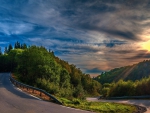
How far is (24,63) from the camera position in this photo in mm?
44406

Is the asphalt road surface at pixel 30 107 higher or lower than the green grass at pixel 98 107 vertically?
higher

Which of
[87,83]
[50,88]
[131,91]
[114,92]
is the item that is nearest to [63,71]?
[114,92]

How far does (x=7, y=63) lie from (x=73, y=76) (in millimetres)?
43540

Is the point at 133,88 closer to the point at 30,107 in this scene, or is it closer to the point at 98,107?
the point at 98,107

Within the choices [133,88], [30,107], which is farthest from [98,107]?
[133,88]

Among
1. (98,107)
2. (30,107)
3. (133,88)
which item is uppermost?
(30,107)

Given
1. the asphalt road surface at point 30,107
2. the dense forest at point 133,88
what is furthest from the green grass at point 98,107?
the dense forest at point 133,88

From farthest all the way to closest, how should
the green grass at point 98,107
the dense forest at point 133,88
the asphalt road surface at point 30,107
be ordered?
1. the dense forest at point 133,88
2. the green grass at point 98,107
3. the asphalt road surface at point 30,107

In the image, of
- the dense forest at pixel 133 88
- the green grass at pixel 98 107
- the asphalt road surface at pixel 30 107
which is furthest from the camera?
the dense forest at pixel 133 88

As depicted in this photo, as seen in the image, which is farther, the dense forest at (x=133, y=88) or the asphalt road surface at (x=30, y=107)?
the dense forest at (x=133, y=88)

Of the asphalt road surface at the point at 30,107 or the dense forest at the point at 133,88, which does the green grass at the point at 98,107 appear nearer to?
the asphalt road surface at the point at 30,107

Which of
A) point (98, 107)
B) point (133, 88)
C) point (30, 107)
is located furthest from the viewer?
point (133, 88)

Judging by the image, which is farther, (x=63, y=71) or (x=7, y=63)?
(x=7, y=63)

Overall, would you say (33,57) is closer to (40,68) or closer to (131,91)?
(40,68)
